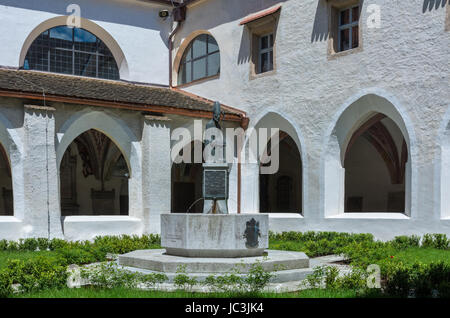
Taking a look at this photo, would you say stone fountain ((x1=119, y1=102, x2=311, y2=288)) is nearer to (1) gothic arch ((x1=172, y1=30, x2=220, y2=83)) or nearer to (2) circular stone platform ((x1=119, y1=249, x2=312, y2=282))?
(2) circular stone platform ((x1=119, y1=249, x2=312, y2=282))

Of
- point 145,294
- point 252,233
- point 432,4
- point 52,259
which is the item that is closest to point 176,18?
point 432,4

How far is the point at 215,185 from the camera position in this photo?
947cm

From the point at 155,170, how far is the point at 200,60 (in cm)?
543

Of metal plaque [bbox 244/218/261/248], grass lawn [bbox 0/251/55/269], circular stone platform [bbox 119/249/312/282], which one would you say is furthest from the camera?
grass lawn [bbox 0/251/55/269]

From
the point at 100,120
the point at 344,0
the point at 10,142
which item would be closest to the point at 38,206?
the point at 10,142

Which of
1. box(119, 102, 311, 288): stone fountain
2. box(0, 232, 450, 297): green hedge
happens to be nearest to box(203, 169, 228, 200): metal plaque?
box(119, 102, 311, 288): stone fountain

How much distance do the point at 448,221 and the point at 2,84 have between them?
35.5ft

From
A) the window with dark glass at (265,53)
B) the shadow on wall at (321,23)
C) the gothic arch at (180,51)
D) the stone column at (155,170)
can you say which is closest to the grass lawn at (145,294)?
the stone column at (155,170)

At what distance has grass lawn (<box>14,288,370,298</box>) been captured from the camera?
21.4 feet

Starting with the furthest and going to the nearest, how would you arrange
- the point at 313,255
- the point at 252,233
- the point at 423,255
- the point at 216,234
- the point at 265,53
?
the point at 265,53
the point at 313,255
the point at 423,255
the point at 252,233
the point at 216,234

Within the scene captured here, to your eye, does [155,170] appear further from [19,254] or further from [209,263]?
[209,263]

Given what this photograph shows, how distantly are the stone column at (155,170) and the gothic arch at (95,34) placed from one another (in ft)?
14.0

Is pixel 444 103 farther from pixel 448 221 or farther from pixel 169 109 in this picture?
pixel 169 109

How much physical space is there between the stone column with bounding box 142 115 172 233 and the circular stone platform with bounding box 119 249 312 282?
18.3ft
